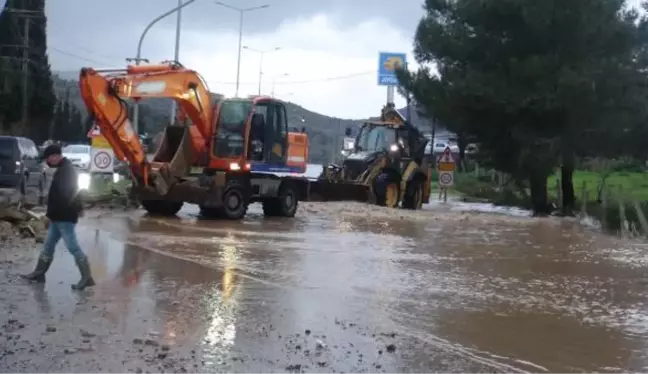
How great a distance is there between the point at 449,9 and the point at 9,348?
27.8 meters

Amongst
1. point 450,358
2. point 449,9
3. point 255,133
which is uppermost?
point 449,9

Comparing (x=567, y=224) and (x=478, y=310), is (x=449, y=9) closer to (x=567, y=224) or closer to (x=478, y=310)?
(x=567, y=224)

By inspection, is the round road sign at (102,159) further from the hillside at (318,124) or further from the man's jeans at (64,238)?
the hillside at (318,124)

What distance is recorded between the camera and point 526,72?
29.3 m

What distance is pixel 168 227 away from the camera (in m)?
19.1

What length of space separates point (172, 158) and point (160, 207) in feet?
4.65

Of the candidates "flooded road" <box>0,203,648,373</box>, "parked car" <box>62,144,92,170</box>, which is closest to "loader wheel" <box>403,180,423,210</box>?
"flooded road" <box>0,203,648,373</box>

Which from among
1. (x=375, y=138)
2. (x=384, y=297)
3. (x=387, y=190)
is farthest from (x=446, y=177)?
(x=384, y=297)

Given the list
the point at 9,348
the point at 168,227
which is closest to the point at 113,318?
the point at 9,348

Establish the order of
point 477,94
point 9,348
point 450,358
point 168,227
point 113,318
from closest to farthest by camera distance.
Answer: point 9,348, point 450,358, point 113,318, point 168,227, point 477,94

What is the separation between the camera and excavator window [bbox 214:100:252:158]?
21.9m

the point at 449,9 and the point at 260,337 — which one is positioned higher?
the point at 449,9

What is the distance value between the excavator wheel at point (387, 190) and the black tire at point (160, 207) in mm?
9368

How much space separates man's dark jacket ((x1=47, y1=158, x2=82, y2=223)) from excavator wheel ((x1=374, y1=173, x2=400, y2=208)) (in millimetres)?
19864
